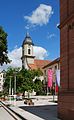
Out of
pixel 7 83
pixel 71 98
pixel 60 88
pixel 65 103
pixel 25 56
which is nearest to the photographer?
pixel 71 98

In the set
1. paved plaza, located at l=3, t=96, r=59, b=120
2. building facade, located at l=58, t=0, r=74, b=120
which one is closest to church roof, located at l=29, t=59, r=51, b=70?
paved plaza, located at l=3, t=96, r=59, b=120

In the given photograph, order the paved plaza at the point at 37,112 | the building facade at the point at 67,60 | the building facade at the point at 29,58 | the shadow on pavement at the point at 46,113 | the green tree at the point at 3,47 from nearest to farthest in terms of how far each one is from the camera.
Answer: the building facade at the point at 67,60 < the shadow on pavement at the point at 46,113 < the paved plaza at the point at 37,112 < the green tree at the point at 3,47 < the building facade at the point at 29,58

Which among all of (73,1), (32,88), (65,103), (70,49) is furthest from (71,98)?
(32,88)

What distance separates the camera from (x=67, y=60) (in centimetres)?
2423

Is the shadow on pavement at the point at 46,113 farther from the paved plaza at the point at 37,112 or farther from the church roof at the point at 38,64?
the church roof at the point at 38,64

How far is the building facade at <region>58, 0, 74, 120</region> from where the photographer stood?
2314 cm

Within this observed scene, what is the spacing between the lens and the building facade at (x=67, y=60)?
23141 mm

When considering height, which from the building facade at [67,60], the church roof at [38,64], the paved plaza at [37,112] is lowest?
the paved plaza at [37,112]

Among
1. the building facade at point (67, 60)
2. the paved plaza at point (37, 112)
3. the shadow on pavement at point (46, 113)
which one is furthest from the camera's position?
the paved plaza at point (37, 112)

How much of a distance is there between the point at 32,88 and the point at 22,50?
5957 centimetres

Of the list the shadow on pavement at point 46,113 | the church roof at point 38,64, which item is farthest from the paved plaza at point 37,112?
the church roof at point 38,64

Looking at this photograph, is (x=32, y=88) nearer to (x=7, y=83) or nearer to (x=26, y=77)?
(x=26, y=77)

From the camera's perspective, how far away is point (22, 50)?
490ft

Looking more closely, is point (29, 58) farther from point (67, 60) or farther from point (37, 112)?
point (67, 60)
